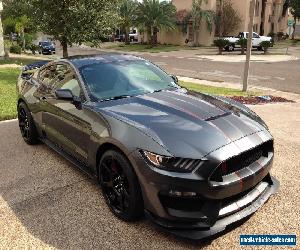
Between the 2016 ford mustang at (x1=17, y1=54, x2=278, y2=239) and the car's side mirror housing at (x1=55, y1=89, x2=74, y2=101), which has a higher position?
the car's side mirror housing at (x1=55, y1=89, x2=74, y2=101)

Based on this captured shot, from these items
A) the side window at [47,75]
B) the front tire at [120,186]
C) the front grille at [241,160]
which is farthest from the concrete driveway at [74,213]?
the side window at [47,75]

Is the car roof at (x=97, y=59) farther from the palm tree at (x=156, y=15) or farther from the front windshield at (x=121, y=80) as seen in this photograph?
the palm tree at (x=156, y=15)

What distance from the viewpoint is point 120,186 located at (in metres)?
3.63

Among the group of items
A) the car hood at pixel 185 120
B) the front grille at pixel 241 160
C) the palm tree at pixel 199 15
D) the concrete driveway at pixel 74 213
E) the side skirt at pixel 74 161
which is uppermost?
the palm tree at pixel 199 15

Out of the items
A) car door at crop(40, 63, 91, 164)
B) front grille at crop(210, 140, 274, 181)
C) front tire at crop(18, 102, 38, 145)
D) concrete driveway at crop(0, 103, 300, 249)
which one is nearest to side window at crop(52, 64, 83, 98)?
car door at crop(40, 63, 91, 164)

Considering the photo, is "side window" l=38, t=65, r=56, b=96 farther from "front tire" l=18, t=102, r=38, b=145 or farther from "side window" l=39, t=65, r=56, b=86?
"front tire" l=18, t=102, r=38, b=145

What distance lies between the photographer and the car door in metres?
4.28

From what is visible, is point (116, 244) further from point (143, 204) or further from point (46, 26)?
point (46, 26)

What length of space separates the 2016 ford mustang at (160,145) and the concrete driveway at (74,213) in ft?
0.79

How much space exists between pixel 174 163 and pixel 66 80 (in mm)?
2409

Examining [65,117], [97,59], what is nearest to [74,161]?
[65,117]

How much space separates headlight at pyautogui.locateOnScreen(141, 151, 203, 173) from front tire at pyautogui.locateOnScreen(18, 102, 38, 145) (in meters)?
3.33

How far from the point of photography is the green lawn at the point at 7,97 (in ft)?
26.3

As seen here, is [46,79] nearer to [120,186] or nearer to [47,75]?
[47,75]
